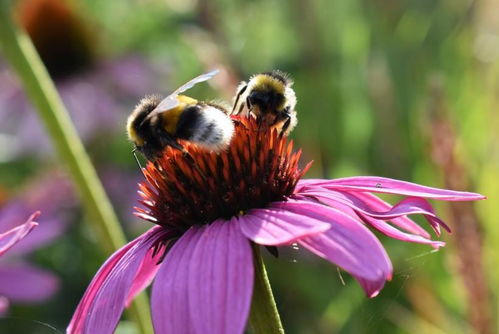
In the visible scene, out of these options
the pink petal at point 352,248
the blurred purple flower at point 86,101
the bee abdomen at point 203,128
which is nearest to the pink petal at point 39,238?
the blurred purple flower at point 86,101

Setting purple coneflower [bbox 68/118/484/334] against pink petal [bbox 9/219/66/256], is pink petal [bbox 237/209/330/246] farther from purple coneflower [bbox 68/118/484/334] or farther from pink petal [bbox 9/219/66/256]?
pink petal [bbox 9/219/66/256]

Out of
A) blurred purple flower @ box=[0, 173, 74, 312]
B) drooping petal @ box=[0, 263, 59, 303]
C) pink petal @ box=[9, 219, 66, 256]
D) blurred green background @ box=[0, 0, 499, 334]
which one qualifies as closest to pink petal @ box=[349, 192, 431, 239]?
blurred green background @ box=[0, 0, 499, 334]

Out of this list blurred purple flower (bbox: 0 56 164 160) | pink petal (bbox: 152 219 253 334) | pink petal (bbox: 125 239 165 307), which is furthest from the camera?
blurred purple flower (bbox: 0 56 164 160)

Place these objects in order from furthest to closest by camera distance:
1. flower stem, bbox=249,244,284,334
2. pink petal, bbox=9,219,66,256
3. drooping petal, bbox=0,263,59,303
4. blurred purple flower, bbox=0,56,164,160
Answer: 1. blurred purple flower, bbox=0,56,164,160
2. pink petal, bbox=9,219,66,256
3. drooping petal, bbox=0,263,59,303
4. flower stem, bbox=249,244,284,334

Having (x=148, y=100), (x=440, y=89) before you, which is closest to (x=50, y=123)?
(x=148, y=100)

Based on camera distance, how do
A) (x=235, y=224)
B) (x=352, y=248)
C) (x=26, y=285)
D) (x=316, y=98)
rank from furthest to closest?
(x=316, y=98), (x=26, y=285), (x=235, y=224), (x=352, y=248)

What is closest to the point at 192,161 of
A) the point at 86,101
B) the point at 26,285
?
the point at 26,285

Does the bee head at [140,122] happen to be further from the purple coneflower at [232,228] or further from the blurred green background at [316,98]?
the blurred green background at [316,98]

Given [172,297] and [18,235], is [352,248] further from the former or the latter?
[18,235]
